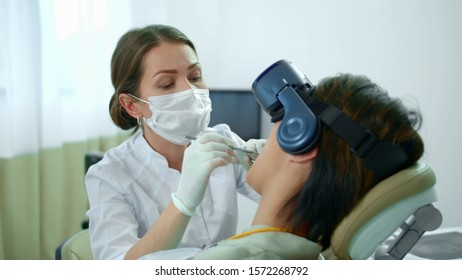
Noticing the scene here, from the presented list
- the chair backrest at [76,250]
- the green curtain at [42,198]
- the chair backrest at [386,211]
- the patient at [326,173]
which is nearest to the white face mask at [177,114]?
the chair backrest at [76,250]

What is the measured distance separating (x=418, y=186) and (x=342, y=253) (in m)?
0.17

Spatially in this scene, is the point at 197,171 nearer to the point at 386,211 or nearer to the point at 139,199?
the point at 139,199

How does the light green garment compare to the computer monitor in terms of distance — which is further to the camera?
the computer monitor

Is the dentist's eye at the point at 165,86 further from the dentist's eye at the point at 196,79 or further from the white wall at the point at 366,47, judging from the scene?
the white wall at the point at 366,47

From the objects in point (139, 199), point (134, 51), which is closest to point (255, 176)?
point (139, 199)

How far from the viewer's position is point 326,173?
0.69m

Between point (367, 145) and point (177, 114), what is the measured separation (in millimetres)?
639

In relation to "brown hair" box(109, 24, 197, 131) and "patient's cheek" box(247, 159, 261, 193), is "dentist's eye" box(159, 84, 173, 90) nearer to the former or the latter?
"brown hair" box(109, 24, 197, 131)

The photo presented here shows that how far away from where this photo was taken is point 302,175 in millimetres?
721

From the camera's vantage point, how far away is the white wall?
1616mm

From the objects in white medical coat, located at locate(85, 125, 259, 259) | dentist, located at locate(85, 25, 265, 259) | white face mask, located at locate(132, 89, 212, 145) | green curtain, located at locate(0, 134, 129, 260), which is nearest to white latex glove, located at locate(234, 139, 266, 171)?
dentist, located at locate(85, 25, 265, 259)

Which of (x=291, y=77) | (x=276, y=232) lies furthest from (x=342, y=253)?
(x=291, y=77)

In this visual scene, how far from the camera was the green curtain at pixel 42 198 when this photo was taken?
1853mm

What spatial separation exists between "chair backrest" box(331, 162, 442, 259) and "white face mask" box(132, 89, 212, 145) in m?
0.61
